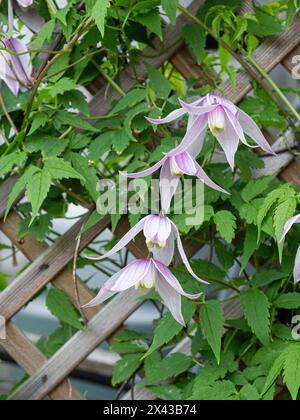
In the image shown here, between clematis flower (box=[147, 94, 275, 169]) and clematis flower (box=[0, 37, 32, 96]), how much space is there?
0.44m

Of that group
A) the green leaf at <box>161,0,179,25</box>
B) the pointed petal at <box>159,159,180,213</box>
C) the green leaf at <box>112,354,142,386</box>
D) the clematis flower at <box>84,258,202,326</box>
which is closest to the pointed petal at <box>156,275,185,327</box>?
the clematis flower at <box>84,258,202,326</box>

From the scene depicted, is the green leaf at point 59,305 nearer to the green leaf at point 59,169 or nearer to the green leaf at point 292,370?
the green leaf at point 59,169

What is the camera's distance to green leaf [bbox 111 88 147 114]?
4.63ft

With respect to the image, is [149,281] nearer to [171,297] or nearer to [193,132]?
[171,297]

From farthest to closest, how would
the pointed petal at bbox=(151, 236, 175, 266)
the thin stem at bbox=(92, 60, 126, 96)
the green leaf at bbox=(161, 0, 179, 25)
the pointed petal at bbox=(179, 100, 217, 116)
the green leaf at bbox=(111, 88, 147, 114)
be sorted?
the thin stem at bbox=(92, 60, 126, 96) → the green leaf at bbox=(111, 88, 147, 114) → the green leaf at bbox=(161, 0, 179, 25) → the pointed petal at bbox=(151, 236, 175, 266) → the pointed petal at bbox=(179, 100, 217, 116)

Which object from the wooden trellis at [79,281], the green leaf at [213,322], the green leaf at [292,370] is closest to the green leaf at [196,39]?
the wooden trellis at [79,281]

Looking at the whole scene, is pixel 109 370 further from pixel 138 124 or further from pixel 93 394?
pixel 138 124

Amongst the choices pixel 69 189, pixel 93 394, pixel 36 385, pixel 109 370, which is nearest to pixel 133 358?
pixel 36 385

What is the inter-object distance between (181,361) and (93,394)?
147cm

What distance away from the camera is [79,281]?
1.59 meters

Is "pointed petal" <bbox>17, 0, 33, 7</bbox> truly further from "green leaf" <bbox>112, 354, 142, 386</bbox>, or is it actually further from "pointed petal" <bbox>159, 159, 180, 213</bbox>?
"green leaf" <bbox>112, 354, 142, 386</bbox>

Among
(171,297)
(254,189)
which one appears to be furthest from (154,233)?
(254,189)

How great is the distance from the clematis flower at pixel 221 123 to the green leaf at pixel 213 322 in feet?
0.99

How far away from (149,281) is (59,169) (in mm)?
284
